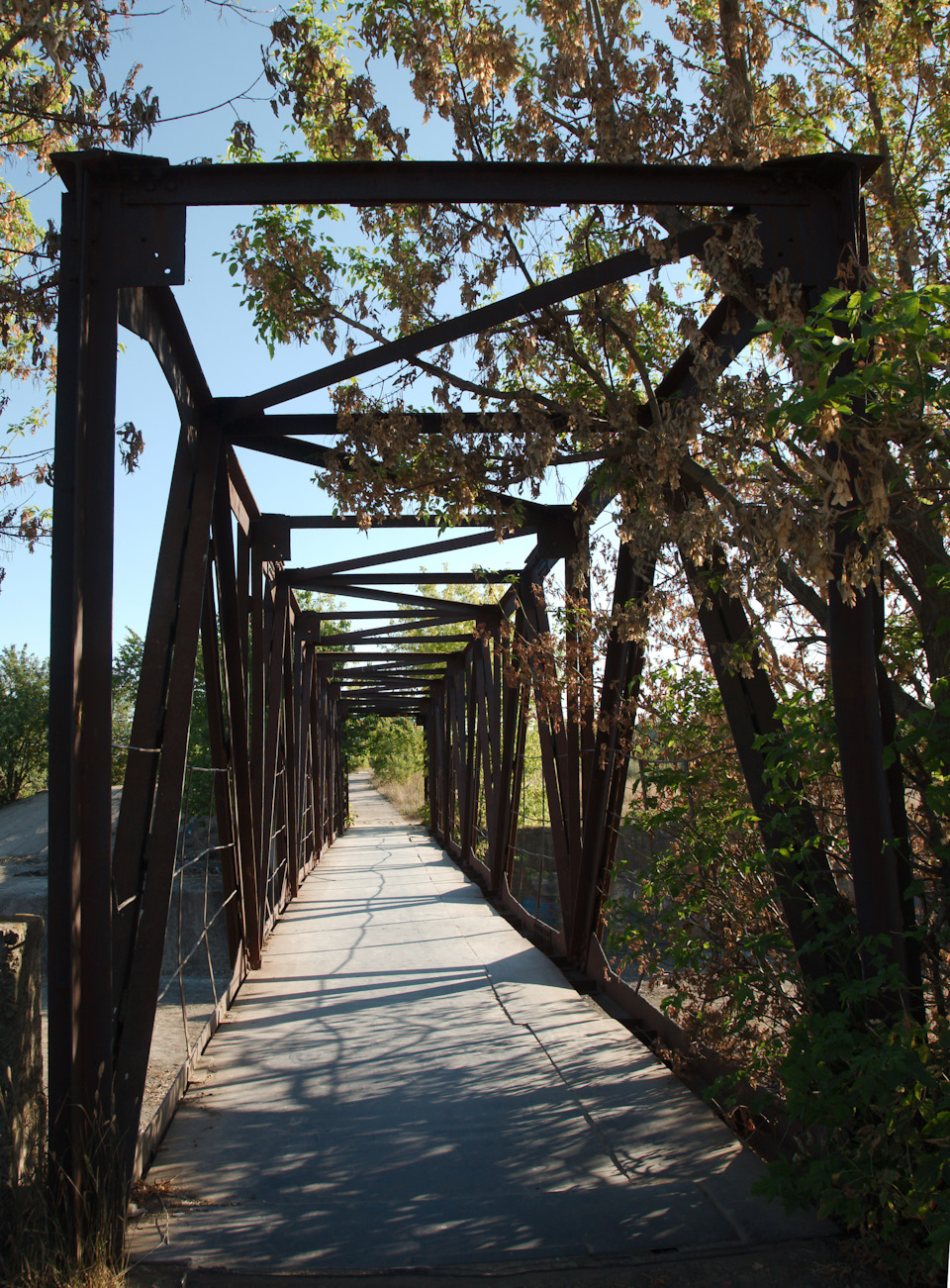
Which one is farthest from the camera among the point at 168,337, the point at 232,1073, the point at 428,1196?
the point at 232,1073

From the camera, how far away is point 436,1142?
359 centimetres

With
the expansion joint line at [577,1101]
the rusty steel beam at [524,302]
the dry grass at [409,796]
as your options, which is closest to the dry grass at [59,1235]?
the expansion joint line at [577,1101]

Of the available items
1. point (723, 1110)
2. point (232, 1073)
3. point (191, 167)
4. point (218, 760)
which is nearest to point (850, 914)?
point (723, 1110)

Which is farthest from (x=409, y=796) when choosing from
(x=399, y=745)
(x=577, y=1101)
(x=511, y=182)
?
(x=511, y=182)

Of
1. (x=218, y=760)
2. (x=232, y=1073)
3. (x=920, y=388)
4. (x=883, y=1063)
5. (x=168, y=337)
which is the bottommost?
(x=232, y=1073)

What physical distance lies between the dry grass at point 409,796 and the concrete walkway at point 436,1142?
29431mm

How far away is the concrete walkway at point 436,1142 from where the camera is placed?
9.16 feet

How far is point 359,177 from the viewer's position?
334cm

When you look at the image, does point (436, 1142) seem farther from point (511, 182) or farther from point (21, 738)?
point (21, 738)

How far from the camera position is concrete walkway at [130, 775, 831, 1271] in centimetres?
279

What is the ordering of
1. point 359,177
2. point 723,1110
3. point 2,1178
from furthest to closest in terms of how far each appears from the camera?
point 723,1110 < point 359,177 < point 2,1178

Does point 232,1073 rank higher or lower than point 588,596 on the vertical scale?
lower

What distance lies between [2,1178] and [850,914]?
2.58 metres

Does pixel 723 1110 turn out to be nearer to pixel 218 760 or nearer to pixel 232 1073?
pixel 232 1073
